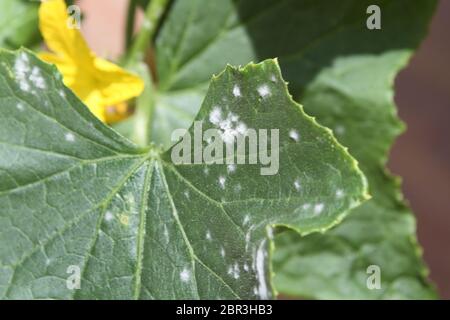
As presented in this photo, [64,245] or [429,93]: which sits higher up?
[429,93]

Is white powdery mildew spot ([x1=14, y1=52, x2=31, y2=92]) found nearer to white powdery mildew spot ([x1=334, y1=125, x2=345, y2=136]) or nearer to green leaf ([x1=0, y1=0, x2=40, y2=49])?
green leaf ([x1=0, y1=0, x2=40, y2=49])

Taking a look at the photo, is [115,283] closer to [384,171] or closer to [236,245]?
[236,245]

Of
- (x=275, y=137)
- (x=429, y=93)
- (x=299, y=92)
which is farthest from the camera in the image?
(x=429, y=93)

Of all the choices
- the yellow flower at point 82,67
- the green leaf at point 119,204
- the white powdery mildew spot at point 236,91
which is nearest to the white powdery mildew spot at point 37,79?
the green leaf at point 119,204

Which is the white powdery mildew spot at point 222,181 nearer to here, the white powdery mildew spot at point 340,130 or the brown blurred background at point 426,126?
the white powdery mildew spot at point 340,130

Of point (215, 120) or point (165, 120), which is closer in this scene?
point (215, 120)

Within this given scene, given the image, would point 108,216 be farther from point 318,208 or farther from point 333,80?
point 333,80

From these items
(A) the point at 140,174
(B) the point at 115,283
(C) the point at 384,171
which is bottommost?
(B) the point at 115,283

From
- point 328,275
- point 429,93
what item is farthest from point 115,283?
point 429,93

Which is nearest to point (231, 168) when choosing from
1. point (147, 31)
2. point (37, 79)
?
point (37, 79)
